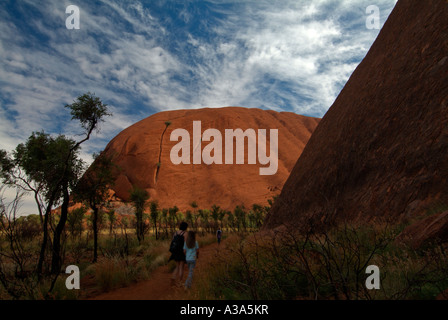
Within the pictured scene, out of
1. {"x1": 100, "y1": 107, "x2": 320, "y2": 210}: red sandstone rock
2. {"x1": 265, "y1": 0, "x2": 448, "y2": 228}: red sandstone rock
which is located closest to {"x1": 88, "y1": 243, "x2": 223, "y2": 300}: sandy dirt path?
{"x1": 265, "y1": 0, "x2": 448, "y2": 228}: red sandstone rock

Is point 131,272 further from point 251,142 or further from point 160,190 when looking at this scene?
point 251,142

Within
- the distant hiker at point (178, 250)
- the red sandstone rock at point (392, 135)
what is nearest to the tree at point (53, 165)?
the distant hiker at point (178, 250)

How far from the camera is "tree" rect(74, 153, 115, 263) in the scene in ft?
43.8

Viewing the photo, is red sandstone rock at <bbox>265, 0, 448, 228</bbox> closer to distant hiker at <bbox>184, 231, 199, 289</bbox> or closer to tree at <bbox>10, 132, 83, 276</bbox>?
distant hiker at <bbox>184, 231, 199, 289</bbox>

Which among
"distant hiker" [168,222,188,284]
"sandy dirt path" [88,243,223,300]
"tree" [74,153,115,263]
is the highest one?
"tree" [74,153,115,263]

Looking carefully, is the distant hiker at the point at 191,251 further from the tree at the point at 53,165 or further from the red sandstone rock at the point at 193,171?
the red sandstone rock at the point at 193,171

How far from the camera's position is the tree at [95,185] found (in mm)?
13358

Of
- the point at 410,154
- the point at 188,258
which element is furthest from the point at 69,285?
the point at 410,154

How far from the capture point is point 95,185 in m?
13.6

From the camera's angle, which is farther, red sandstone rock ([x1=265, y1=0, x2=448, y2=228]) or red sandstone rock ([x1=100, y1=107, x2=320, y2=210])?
red sandstone rock ([x1=100, y1=107, x2=320, y2=210])

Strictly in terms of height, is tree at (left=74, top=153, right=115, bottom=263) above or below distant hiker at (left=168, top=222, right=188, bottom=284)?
above

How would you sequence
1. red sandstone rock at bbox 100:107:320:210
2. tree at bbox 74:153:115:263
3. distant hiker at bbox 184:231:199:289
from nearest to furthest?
distant hiker at bbox 184:231:199:289 → tree at bbox 74:153:115:263 → red sandstone rock at bbox 100:107:320:210

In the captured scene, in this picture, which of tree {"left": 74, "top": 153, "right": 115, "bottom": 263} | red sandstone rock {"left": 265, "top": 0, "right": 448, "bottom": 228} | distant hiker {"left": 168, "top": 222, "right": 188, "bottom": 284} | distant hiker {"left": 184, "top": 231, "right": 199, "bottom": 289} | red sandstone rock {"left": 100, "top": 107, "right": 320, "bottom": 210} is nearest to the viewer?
distant hiker {"left": 184, "top": 231, "right": 199, "bottom": 289}

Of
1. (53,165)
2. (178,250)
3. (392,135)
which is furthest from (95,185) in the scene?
(392,135)
